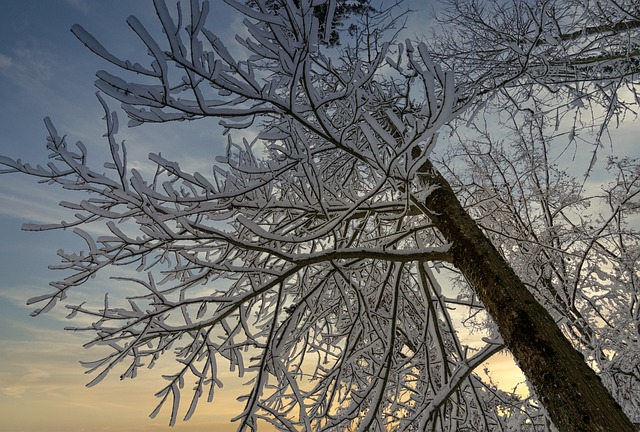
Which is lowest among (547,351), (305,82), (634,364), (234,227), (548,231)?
(547,351)

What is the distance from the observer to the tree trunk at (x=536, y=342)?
2.34 m

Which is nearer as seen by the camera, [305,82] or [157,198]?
[305,82]

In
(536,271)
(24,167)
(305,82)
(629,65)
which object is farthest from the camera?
(536,271)

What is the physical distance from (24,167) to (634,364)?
563 centimetres

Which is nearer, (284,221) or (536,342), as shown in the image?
(536,342)

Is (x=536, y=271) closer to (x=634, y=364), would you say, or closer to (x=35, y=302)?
(x=634, y=364)

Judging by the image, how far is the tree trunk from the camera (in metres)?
2.34

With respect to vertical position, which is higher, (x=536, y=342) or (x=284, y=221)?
(x=284, y=221)

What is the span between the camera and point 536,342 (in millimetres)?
2633

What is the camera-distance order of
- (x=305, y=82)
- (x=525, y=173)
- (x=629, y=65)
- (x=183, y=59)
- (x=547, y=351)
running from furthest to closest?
1. (x=525, y=173)
2. (x=629, y=65)
3. (x=547, y=351)
4. (x=305, y=82)
5. (x=183, y=59)

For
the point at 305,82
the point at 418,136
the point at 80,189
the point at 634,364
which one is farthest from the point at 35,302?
the point at 634,364

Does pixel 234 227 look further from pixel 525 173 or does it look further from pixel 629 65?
pixel 525 173

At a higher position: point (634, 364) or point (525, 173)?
point (525, 173)

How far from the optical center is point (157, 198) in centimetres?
253
